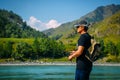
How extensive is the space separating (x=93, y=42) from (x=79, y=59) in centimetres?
103

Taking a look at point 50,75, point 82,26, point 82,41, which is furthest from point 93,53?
point 50,75

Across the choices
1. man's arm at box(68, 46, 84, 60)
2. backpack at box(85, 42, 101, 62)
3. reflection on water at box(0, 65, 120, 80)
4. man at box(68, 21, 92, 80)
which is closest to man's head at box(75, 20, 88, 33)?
man at box(68, 21, 92, 80)

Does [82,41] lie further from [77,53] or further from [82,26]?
[82,26]

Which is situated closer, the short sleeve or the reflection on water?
the short sleeve

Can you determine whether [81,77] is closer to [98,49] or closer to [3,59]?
[98,49]

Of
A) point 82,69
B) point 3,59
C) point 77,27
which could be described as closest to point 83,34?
point 77,27

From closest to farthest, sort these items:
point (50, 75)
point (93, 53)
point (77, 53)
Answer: point (77, 53) → point (93, 53) → point (50, 75)

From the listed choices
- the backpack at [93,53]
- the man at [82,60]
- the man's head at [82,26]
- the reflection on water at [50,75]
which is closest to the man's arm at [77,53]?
the man at [82,60]

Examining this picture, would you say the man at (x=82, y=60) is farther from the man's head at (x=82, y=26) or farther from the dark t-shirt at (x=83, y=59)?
the man's head at (x=82, y=26)

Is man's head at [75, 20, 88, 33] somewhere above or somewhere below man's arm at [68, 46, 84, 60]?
above

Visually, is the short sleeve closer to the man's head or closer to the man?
the man

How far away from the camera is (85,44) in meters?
13.1

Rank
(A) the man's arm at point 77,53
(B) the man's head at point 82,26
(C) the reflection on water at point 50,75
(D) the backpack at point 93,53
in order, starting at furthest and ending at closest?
(C) the reflection on water at point 50,75 → (B) the man's head at point 82,26 → (D) the backpack at point 93,53 → (A) the man's arm at point 77,53

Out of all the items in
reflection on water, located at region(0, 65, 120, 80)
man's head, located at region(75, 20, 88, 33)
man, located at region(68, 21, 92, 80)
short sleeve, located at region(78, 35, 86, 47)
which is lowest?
reflection on water, located at region(0, 65, 120, 80)
